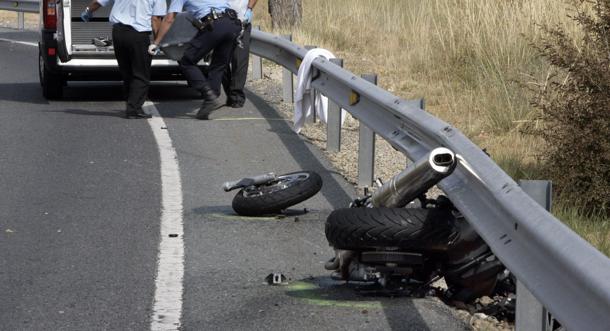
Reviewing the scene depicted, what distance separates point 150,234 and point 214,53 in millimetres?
5974

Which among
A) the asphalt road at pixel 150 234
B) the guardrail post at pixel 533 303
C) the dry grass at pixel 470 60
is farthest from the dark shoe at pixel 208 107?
the guardrail post at pixel 533 303

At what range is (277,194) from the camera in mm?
7859

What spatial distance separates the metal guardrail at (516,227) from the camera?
11.3 ft

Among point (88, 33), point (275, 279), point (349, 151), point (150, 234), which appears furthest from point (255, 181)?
point (88, 33)

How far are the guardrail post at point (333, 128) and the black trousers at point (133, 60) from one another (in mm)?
3060

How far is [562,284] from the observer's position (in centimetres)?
376

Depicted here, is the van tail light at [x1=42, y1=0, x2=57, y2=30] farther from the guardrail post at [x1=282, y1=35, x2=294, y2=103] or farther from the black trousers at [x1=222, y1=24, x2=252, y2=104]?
the guardrail post at [x1=282, y1=35, x2=294, y2=103]

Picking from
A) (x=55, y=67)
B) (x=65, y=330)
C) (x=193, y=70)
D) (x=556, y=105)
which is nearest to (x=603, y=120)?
(x=556, y=105)

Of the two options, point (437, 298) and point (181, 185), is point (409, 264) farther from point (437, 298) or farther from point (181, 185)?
point (181, 185)

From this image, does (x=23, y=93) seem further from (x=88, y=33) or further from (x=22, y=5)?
(x=22, y=5)

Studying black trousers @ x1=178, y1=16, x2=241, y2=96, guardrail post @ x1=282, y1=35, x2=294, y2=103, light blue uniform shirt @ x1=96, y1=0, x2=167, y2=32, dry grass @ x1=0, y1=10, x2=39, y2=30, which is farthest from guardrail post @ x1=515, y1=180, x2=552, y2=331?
dry grass @ x1=0, y1=10, x2=39, y2=30

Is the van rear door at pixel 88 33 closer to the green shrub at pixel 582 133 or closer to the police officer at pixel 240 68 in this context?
the police officer at pixel 240 68

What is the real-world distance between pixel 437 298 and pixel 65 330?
1.82 m

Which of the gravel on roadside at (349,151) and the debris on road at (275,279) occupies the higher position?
the debris on road at (275,279)
